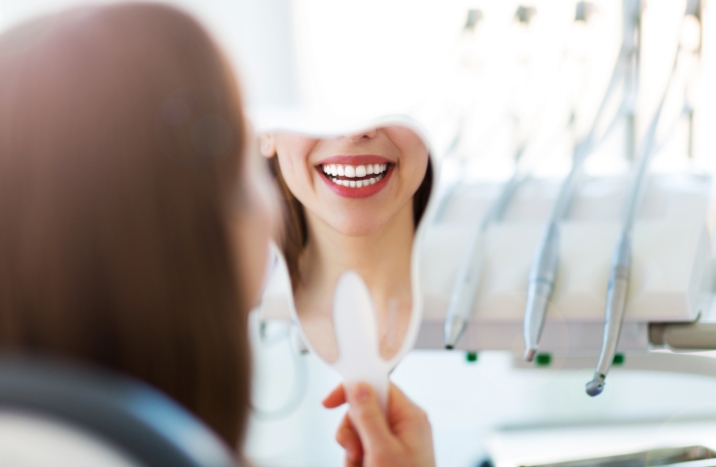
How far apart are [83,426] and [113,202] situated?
0.14 meters

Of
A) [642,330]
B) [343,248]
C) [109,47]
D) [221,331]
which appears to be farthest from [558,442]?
[109,47]

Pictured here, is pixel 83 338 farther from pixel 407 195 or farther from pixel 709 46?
pixel 709 46

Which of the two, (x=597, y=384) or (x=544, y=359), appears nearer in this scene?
(x=597, y=384)

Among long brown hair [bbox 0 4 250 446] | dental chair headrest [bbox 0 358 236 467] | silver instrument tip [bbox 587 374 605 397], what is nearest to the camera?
dental chair headrest [bbox 0 358 236 467]

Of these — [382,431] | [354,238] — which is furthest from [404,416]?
[354,238]

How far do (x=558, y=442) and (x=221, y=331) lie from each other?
0.53 m

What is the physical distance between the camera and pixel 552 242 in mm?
496

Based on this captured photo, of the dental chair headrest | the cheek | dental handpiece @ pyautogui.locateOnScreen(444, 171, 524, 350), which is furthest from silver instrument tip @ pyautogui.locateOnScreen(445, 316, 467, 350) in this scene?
the dental chair headrest

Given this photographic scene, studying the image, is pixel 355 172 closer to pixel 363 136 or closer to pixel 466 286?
pixel 363 136

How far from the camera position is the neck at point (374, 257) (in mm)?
460

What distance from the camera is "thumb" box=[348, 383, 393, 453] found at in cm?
43

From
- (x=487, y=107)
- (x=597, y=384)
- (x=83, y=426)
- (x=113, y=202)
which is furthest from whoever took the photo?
(x=487, y=107)

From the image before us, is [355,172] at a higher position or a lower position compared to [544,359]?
higher

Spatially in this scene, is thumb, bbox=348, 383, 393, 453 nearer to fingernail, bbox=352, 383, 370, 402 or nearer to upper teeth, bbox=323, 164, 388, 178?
fingernail, bbox=352, 383, 370, 402
